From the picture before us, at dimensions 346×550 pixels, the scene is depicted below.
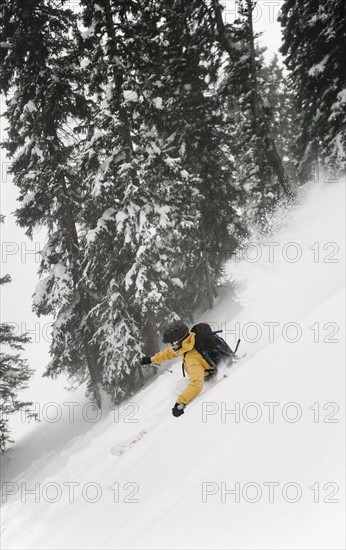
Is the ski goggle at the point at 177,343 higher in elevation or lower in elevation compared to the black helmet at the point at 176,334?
lower

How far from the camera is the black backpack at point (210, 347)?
7.25m

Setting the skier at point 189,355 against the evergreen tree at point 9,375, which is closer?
the skier at point 189,355

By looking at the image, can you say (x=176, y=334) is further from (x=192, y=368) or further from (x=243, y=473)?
(x=243, y=473)

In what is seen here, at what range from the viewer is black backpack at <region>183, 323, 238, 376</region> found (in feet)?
23.8

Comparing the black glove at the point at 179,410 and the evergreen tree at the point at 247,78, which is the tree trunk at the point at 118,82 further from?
the black glove at the point at 179,410

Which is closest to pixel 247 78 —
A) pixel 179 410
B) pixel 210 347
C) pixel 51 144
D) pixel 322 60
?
pixel 322 60

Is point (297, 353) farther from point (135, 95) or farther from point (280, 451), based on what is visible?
point (135, 95)

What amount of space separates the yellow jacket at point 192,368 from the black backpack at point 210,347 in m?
0.08

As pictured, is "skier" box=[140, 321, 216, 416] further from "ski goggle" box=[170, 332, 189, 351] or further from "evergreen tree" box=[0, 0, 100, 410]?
"evergreen tree" box=[0, 0, 100, 410]

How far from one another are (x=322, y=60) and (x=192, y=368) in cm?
1402

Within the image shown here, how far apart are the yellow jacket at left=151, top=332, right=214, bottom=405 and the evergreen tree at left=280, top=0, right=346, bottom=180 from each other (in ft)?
37.2

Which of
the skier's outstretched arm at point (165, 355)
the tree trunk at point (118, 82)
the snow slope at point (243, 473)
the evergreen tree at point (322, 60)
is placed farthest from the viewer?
the evergreen tree at point (322, 60)

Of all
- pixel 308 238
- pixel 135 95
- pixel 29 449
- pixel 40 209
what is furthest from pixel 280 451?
pixel 29 449

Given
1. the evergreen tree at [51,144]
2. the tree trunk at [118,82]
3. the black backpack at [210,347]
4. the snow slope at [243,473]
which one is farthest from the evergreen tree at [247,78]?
the black backpack at [210,347]
